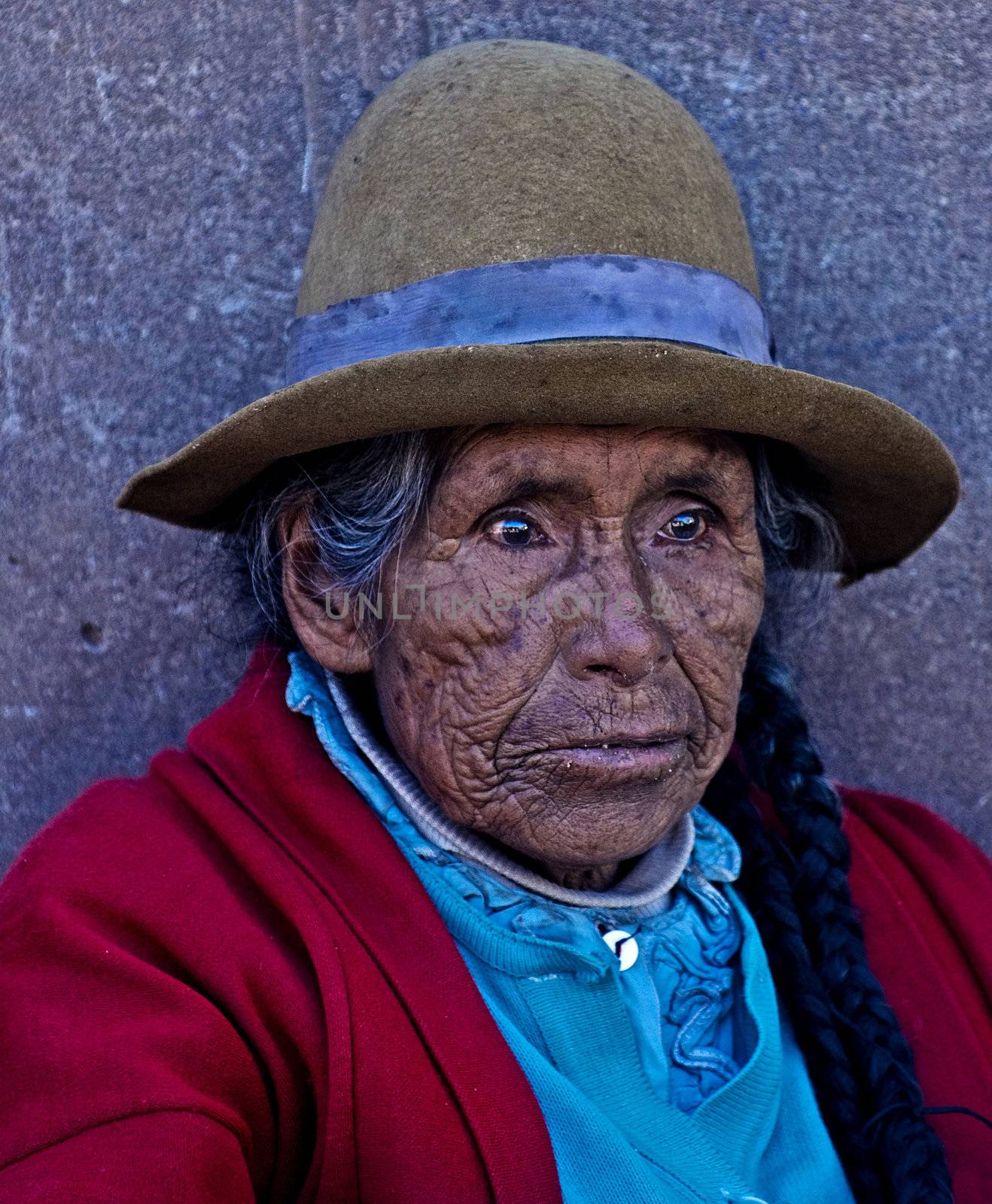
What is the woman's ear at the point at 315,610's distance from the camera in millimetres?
2000

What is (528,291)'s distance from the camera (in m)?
1.71

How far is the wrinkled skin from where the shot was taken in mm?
1786

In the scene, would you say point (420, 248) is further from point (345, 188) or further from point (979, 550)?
point (979, 550)

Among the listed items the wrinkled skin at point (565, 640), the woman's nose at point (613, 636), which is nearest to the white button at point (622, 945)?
the wrinkled skin at point (565, 640)

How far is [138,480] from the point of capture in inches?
74.9

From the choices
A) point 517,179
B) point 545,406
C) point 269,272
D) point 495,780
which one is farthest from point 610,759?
point 269,272

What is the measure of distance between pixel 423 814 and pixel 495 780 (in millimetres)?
159

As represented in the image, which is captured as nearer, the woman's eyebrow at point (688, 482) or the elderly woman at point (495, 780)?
the elderly woman at point (495, 780)

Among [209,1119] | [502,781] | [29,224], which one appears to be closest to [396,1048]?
[209,1119]

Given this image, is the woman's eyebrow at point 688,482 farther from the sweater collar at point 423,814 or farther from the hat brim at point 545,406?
the sweater collar at point 423,814

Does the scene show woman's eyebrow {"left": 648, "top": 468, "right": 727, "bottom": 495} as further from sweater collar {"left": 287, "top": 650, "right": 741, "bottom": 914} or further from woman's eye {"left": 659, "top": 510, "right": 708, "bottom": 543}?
sweater collar {"left": 287, "top": 650, "right": 741, "bottom": 914}

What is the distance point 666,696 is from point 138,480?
92 centimetres

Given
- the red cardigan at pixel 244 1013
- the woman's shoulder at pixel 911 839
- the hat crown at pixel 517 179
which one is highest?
the hat crown at pixel 517 179

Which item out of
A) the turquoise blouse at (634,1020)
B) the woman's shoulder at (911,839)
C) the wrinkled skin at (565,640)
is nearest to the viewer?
the turquoise blouse at (634,1020)
